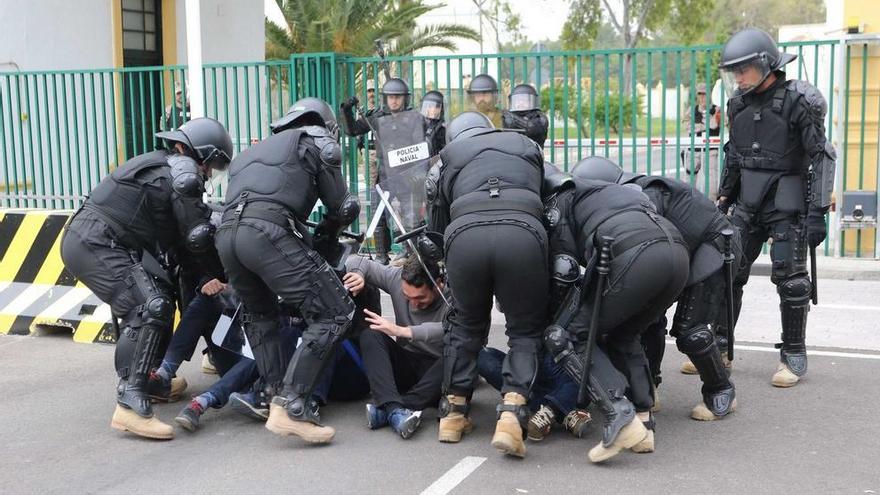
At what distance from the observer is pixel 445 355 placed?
538cm

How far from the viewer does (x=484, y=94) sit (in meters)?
9.16

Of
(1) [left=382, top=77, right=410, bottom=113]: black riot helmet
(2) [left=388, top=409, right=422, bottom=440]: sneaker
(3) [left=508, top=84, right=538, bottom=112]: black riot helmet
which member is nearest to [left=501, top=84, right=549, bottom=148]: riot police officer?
(3) [left=508, top=84, right=538, bottom=112]: black riot helmet

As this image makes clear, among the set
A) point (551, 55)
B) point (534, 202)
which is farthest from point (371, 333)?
point (551, 55)

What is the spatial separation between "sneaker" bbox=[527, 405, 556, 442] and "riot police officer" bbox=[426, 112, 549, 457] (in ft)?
0.68

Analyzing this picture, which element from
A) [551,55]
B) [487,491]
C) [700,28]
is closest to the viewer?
[487,491]

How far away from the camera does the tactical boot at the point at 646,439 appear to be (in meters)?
5.06

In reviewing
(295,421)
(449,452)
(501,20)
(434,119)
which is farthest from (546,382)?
(501,20)

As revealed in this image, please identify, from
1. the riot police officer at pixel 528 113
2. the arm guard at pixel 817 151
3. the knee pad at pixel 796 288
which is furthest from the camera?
the riot police officer at pixel 528 113

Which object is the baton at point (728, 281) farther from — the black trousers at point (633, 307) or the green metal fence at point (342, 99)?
the green metal fence at point (342, 99)

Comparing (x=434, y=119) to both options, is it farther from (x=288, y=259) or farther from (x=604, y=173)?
(x=288, y=259)

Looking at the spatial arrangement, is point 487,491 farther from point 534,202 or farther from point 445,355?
point 534,202

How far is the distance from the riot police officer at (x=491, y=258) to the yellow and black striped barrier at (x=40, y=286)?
11.3 feet

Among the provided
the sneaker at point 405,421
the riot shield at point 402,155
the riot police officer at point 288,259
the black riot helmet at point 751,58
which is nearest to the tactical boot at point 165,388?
the riot police officer at point 288,259

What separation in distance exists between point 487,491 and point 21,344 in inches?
179
